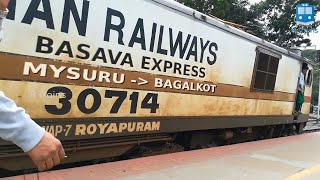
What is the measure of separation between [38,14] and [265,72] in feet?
21.2

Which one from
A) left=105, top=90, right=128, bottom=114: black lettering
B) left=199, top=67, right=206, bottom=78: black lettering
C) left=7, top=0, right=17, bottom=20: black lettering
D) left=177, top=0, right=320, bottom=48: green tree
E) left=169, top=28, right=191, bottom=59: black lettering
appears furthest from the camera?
left=177, top=0, right=320, bottom=48: green tree

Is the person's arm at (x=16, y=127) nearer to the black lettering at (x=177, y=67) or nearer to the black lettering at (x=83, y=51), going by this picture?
the black lettering at (x=83, y=51)

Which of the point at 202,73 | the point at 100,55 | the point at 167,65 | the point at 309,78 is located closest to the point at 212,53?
the point at 202,73

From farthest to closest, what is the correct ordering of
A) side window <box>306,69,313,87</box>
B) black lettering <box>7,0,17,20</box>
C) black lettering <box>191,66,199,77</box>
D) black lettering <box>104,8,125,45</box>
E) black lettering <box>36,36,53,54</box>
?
side window <box>306,69,313,87</box>, black lettering <box>191,66,199,77</box>, black lettering <box>104,8,125,45</box>, black lettering <box>36,36,53,54</box>, black lettering <box>7,0,17,20</box>

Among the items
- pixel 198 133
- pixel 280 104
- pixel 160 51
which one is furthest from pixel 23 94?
pixel 280 104

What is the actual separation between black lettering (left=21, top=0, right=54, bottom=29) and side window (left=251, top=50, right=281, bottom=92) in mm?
5511

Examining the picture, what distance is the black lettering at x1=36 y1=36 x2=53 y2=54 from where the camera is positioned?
4.26 meters

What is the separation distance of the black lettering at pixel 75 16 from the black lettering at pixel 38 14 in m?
0.18

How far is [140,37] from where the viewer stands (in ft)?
18.2

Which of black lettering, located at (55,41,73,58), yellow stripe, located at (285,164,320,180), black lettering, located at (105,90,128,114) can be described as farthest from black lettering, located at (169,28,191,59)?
yellow stripe, located at (285,164,320,180)

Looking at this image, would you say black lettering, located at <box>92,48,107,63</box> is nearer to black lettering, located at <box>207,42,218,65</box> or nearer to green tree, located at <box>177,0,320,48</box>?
black lettering, located at <box>207,42,218,65</box>

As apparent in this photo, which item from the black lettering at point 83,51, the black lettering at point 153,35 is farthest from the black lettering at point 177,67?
the black lettering at point 83,51

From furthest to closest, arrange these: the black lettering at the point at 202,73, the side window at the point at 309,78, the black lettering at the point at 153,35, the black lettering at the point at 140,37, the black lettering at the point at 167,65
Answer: the side window at the point at 309,78 < the black lettering at the point at 202,73 < the black lettering at the point at 167,65 < the black lettering at the point at 153,35 < the black lettering at the point at 140,37

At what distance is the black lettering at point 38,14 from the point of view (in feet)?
13.5
